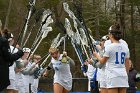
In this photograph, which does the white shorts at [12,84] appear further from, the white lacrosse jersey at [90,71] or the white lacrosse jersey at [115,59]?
the white lacrosse jersey at [90,71]

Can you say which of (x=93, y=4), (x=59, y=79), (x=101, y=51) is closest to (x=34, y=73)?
(x=59, y=79)

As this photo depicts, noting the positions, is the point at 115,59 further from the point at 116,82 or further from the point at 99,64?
the point at 99,64

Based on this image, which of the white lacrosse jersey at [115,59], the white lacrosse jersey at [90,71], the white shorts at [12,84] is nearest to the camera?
the white lacrosse jersey at [115,59]

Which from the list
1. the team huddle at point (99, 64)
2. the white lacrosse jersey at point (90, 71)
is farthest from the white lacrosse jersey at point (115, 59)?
the white lacrosse jersey at point (90, 71)

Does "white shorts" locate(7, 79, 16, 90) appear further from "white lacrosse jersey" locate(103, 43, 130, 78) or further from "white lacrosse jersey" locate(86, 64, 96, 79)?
"white lacrosse jersey" locate(86, 64, 96, 79)

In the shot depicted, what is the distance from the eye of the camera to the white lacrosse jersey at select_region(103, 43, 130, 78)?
10047 mm

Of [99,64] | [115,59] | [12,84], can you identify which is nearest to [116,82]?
[115,59]

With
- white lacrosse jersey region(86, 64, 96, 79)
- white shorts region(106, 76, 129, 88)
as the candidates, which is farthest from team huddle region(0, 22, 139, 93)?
white lacrosse jersey region(86, 64, 96, 79)

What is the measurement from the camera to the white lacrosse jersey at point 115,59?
10047mm

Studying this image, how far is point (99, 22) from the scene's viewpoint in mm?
32906

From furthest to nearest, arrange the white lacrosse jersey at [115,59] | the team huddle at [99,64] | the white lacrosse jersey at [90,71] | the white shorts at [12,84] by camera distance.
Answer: the white lacrosse jersey at [90,71]
the white shorts at [12,84]
the white lacrosse jersey at [115,59]
the team huddle at [99,64]

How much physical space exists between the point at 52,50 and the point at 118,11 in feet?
69.3

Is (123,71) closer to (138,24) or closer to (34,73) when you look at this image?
(34,73)

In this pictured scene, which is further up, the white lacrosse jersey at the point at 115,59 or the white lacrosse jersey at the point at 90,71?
the white lacrosse jersey at the point at 115,59
